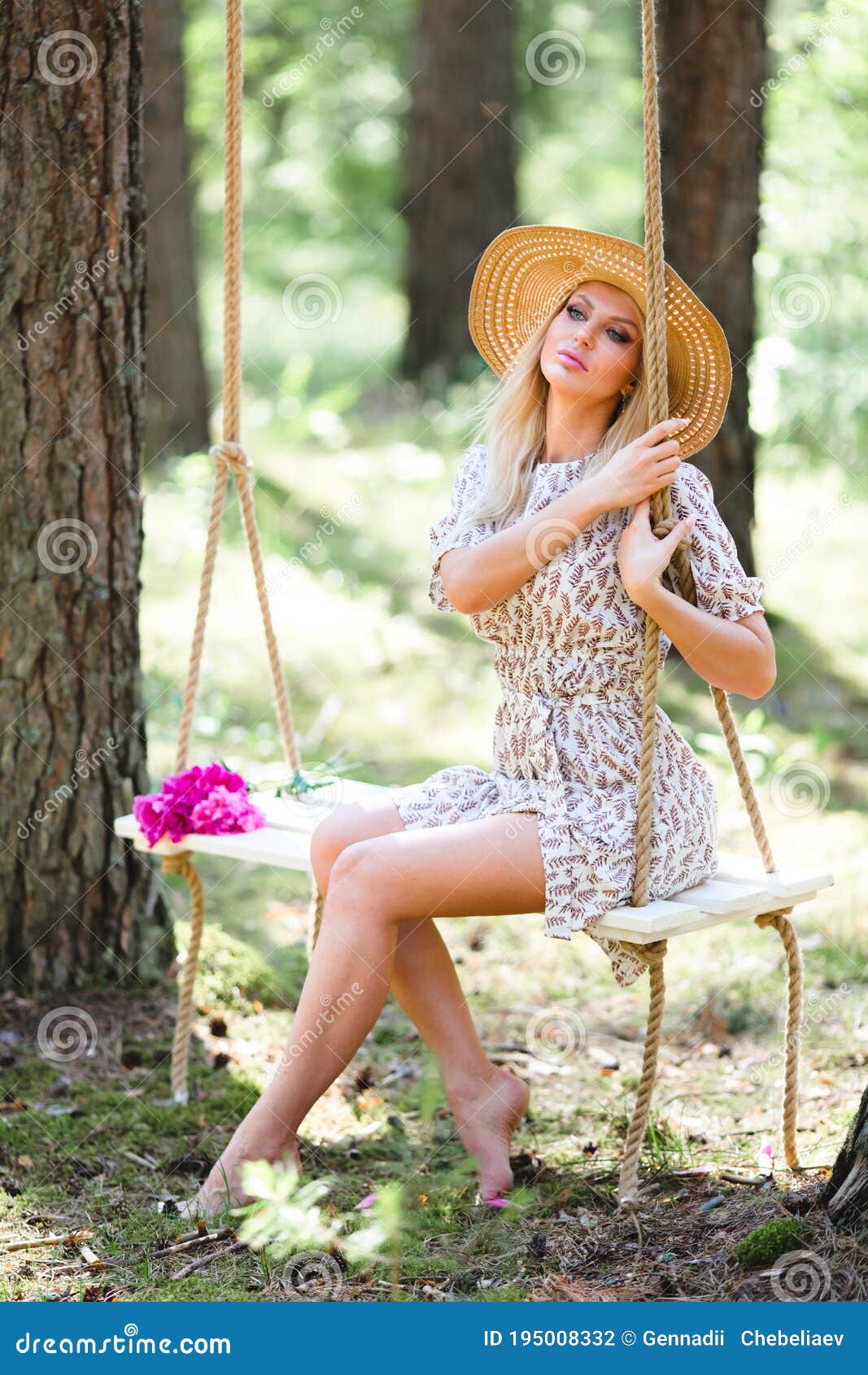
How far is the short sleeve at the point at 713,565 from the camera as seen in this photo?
2.33m

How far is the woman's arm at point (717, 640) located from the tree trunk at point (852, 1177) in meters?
0.67

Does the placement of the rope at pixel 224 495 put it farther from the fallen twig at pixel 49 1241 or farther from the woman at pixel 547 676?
the fallen twig at pixel 49 1241

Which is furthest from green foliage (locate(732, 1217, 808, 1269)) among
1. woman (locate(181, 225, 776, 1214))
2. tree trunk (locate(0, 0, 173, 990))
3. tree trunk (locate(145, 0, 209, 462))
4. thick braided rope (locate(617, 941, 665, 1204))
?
tree trunk (locate(145, 0, 209, 462))

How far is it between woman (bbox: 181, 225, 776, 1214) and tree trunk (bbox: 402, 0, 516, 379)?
581cm

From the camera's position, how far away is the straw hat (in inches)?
94.7

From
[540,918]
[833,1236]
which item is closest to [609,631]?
[833,1236]

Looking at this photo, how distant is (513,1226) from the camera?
2.35 m

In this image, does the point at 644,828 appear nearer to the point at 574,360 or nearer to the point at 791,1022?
the point at 791,1022

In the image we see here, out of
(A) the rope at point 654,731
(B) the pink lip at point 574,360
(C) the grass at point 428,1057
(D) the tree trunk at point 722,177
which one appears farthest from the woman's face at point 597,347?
(D) the tree trunk at point 722,177

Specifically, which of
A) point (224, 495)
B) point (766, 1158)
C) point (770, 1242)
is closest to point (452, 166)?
point (224, 495)

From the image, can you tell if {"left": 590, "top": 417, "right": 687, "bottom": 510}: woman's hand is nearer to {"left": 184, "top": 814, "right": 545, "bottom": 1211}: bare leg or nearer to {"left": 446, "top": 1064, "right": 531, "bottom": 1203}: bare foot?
{"left": 184, "top": 814, "right": 545, "bottom": 1211}: bare leg

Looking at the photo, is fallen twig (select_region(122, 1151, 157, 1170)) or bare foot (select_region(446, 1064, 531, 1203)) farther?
fallen twig (select_region(122, 1151, 157, 1170))

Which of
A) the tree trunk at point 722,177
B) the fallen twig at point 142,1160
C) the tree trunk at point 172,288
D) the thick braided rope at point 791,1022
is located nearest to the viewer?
the thick braided rope at point 791,1022

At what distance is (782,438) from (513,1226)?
4.76 metres
